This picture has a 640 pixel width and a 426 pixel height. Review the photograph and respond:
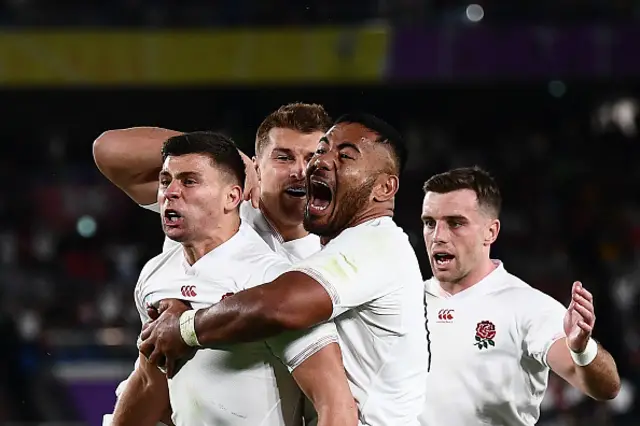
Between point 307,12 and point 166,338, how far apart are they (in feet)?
28.5

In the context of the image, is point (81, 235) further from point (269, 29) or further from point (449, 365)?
point (449, 365)

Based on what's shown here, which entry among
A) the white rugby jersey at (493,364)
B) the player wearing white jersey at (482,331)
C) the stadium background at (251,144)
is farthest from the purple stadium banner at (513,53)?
the white rugby jersey at (493,364)

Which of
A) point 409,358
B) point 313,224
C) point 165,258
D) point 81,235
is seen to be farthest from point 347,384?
point 81,235

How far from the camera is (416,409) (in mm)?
3430

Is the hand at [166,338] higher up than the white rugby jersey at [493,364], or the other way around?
the hand at [166,338]

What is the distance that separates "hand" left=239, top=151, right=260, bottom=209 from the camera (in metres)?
3.94

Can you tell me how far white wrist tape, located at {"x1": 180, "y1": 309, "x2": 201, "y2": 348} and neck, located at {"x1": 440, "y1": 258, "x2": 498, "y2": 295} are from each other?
5.25 ft

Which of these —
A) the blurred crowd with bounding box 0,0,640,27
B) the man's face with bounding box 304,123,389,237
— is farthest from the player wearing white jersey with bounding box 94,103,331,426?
the blurred crowd with bounding box 0,0,640,27

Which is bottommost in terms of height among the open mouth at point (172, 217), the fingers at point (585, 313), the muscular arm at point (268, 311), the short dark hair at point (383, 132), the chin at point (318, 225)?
the fingers at point (585, 313)

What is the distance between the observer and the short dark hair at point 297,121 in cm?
419

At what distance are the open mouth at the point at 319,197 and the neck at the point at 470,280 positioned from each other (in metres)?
1.27

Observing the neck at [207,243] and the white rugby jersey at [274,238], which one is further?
the white rugby jersey at [274,238]

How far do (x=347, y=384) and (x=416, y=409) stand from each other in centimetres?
33

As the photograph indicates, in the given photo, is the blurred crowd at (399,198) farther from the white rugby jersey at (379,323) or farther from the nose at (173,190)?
the nose at (173,190)
